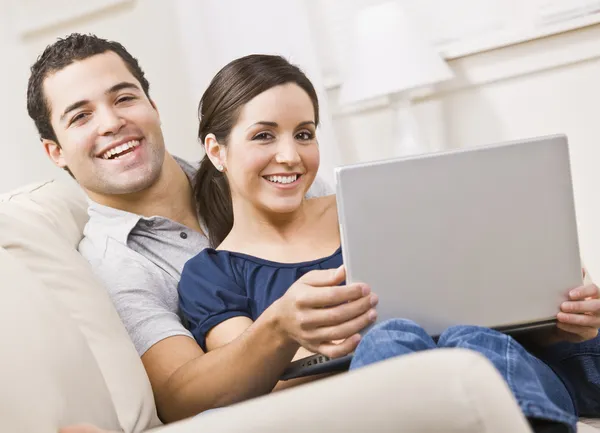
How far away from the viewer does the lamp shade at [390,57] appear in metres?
2.47

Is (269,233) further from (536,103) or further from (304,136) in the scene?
(536,103)

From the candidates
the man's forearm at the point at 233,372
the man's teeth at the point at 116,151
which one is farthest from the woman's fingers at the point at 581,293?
the man's teeth at the point at 116,151

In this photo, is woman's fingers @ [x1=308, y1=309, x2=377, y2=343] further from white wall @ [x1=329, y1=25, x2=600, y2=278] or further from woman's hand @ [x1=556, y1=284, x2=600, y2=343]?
white wall @ [x1=329, y1=25, x2=600, y2=278]

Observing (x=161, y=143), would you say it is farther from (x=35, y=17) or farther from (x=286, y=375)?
Answer: (x=35, y=17)

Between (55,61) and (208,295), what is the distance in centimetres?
65

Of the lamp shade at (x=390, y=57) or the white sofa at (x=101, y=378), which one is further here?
the lamp shade at (x=390, y=57)

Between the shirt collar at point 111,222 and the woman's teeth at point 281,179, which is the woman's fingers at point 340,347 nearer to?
the woman's teeth at point 281,179

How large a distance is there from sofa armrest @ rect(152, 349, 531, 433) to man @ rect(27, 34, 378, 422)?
2.43ft

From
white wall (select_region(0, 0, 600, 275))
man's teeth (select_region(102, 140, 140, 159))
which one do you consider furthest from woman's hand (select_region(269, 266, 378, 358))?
white wall (select_region(0, 0, 600, 275))

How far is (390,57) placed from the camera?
2.49 m

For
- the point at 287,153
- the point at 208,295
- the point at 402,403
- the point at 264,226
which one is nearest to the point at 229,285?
the point at 208,295

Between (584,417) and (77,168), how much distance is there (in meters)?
1.10

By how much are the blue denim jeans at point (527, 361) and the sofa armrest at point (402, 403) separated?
0.67 feet

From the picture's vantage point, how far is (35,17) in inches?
120
